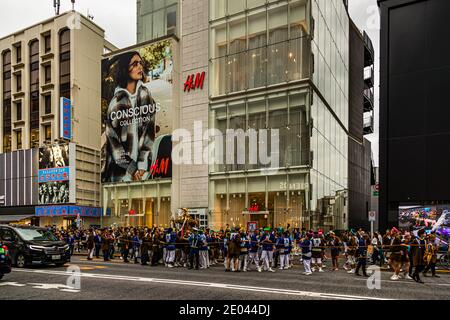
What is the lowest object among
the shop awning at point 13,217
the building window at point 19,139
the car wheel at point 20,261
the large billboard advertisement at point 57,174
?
the shop awning at point 13,217

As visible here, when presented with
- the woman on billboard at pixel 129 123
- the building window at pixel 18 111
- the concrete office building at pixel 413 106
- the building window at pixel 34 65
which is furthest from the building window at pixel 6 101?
the concrete office building at pixel 413 106

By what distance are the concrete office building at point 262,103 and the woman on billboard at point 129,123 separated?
2680 millimetres

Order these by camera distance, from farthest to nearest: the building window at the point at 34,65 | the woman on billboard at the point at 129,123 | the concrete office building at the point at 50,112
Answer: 1. the building window at the point at 34,65
2. the concrete office building at the point at 50,112
3. the woman on billboard at the point at 129,123

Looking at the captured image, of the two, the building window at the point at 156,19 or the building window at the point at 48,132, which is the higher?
the building window at the point at 156,19

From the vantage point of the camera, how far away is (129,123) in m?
37.0

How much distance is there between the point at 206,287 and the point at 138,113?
2677 centimetres

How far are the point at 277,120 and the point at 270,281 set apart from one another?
60.0 ft

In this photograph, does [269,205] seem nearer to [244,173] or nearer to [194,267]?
[244,173]

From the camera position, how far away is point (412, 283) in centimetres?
1406

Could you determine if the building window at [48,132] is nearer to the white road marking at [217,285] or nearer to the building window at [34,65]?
the building window at [34,65]

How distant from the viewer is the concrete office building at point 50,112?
132ft
